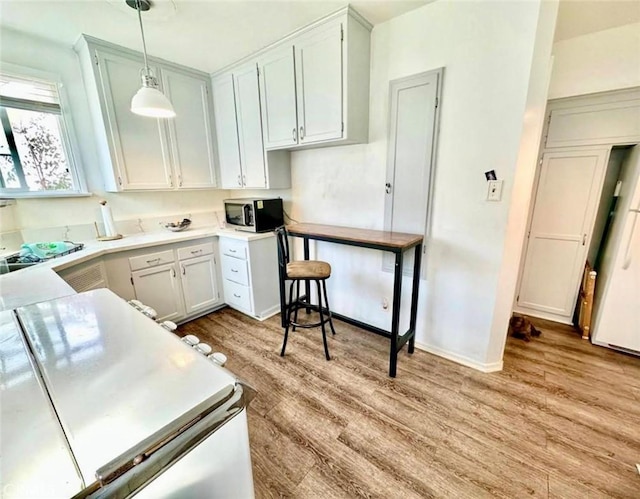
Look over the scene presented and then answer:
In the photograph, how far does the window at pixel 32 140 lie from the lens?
2.17 meters

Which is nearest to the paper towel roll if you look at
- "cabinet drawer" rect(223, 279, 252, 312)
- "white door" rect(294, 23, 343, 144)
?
"cabinet drawer" rect(223, 279, 252, 312)

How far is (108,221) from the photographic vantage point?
102 inches

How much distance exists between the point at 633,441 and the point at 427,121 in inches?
91.1

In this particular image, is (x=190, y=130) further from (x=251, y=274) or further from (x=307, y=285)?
(x=307, y=285)

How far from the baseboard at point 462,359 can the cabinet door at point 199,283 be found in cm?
221

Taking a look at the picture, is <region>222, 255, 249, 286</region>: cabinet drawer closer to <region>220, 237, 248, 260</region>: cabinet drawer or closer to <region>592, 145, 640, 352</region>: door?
<region>220, 237, 248, 260</region>: cabinet drawer

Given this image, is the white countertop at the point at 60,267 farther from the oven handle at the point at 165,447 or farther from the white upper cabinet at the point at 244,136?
the oven handle at the point at 165,447

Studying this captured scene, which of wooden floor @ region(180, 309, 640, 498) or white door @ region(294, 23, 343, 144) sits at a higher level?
white door @ region(294, 23, 343, 144)

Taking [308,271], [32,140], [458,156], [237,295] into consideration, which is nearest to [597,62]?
[458,156]

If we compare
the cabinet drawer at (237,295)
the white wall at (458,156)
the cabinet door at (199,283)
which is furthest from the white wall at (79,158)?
the white wall at (458,156)

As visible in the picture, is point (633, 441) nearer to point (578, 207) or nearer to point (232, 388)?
point (578, 207)

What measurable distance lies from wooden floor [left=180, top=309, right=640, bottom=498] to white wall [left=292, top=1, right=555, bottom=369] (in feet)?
1.21

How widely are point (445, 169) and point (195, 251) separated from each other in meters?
2.46

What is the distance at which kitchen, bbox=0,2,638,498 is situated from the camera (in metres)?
1.75
